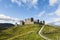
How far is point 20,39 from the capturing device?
146 m

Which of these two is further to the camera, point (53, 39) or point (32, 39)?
point (32, 39)

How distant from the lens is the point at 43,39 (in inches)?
5098

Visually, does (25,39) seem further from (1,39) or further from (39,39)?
(1,39)

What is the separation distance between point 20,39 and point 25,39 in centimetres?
609

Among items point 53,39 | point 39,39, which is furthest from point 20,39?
point 53,39

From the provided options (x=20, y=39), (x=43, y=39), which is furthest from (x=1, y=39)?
(x=43, y=39)

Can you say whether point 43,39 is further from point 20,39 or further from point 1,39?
point 1,39

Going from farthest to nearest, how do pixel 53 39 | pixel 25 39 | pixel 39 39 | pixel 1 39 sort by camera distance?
pixel 1 39 → pixel 25 39 → pixel 39 39 → pixel 53 39

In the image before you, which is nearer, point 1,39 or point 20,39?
point 20,39

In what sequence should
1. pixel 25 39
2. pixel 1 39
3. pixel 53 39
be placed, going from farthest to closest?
pixel 1 39
pixel 25 39
pixel 53 39

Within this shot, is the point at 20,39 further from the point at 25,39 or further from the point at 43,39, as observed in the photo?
the point at 43,39

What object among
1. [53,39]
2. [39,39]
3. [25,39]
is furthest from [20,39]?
[53,39]

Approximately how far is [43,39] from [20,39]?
92.9 ft

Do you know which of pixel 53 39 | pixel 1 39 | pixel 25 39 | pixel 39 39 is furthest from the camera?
pixel 1 39
